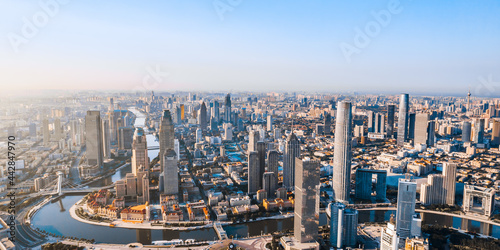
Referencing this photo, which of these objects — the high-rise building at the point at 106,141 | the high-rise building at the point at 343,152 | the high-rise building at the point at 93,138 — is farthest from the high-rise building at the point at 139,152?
the high-rise building at the point at 343,152

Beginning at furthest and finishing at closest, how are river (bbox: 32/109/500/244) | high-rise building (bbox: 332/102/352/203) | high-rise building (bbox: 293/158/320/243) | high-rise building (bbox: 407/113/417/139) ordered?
high-rise building (bbox: 407/113/417/139) < high-rise building (bbox: 332/102/352/203) < river (bbox: 32/109/500/244) < high-rise building (bbox: 293/158/320/243)

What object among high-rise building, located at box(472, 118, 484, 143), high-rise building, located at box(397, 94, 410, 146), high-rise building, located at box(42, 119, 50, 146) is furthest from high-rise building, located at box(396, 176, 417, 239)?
high-rise building, located at box(472, 118, 484, 143)

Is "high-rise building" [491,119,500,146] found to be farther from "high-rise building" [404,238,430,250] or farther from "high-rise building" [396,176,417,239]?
"high-rise building" [404,238,430,250]

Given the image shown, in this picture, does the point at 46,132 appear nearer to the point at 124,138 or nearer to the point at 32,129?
the point at 32,129

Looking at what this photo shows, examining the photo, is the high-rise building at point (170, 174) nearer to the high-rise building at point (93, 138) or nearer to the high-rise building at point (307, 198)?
the high-rise building at point (93, 138)

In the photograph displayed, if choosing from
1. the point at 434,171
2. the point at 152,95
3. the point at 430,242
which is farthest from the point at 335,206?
the point at 152,95

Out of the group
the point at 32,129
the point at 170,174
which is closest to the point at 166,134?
the point at 170,174
